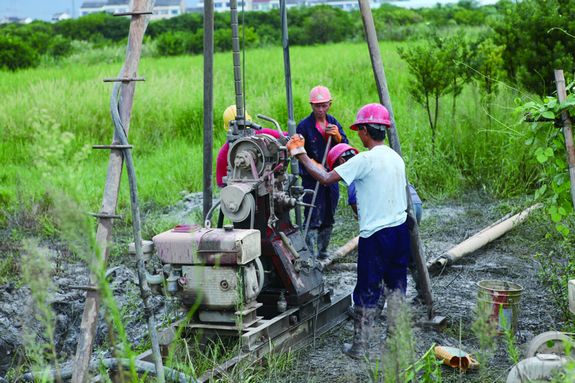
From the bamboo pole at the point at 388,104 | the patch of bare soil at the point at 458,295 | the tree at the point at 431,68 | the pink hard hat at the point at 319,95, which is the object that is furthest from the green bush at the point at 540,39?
the bamboo pole at the point at 388,104

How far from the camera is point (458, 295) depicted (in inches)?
284

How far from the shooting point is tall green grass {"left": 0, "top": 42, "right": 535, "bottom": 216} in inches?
435

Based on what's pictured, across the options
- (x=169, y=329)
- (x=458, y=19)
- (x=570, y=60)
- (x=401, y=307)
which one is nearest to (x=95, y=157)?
(x=570, y=60)

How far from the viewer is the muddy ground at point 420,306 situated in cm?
563

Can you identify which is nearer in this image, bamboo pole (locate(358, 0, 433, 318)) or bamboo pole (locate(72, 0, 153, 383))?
bamboo pole (locate(72, 0, 153, 383))

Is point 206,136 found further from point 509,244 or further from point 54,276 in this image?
point 509,244

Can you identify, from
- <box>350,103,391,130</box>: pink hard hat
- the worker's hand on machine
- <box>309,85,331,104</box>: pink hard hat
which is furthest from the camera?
<box>309,85,331,104</box>: pink hard hat

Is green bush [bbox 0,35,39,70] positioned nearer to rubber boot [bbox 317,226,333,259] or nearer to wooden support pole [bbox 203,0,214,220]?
rubber boot [bbox 317,226,333,259]

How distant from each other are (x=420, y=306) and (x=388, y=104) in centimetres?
173

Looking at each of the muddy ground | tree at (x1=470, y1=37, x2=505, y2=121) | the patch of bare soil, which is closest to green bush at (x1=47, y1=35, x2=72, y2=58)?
tree at (x1=470, y1=37, x2=505, y2=121)

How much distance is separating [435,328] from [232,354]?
69.1 inches

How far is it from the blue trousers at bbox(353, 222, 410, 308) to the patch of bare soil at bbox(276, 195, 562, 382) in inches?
10.7

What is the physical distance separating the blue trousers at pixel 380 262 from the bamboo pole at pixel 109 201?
198 cm

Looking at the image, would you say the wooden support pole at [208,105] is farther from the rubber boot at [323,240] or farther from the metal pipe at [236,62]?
the rubber boot at [323,240]
